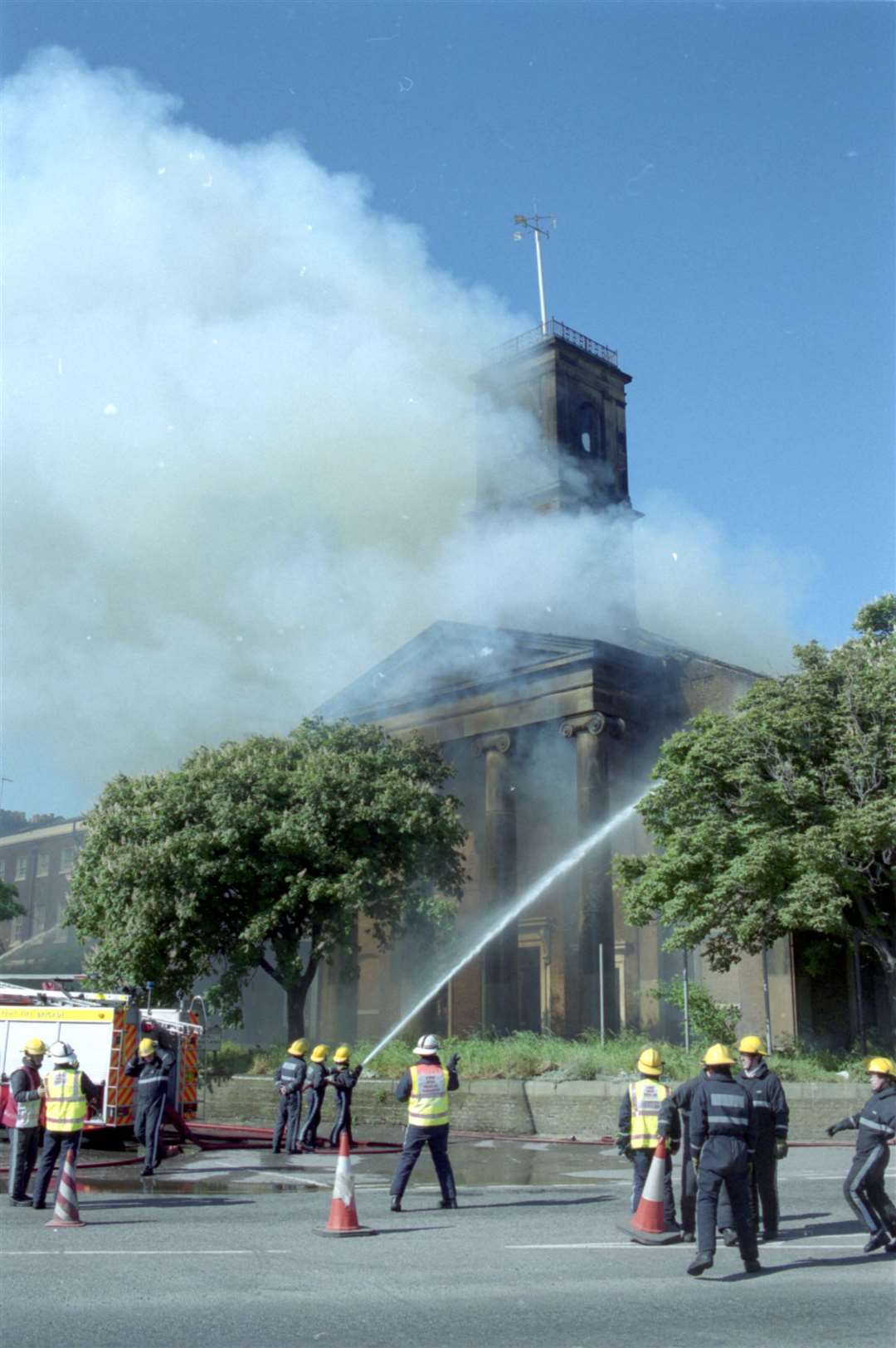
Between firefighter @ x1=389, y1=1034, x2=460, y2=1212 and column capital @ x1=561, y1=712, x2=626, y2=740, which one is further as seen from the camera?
column capital @ x1=561, y1=712, x2=626, y2=740

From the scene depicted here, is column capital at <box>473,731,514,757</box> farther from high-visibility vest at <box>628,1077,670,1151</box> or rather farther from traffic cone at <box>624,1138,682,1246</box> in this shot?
traffic cone at <box>624,1138,682,1246</box>

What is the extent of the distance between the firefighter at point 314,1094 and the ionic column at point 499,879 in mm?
18301

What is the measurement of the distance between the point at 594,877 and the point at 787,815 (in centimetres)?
1234

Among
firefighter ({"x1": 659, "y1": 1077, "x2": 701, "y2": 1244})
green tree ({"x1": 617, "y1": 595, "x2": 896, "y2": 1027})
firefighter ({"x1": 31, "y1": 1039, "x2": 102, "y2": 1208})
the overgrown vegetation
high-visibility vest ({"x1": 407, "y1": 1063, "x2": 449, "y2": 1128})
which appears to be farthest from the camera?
green tree ({"x1": 617, "y1": 595, "x2": 896, "y2": 1027})

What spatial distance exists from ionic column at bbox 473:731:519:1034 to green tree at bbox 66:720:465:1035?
7.06 m

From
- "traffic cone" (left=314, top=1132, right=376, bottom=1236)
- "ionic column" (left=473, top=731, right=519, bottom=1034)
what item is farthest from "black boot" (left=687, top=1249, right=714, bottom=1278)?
"ionic column" (left=473, top=731, right=519, bottom=1034)

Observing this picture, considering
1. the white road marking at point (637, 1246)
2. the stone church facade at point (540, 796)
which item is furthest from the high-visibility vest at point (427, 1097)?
the stone church facade at point (540, 796)

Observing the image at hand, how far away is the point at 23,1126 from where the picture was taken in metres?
13.0

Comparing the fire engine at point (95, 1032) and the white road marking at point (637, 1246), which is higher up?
the fire engine at point (95, 1032)

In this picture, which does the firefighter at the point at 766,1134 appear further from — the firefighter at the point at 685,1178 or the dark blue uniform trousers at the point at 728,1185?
the dark blue uniform trousers at the point at 728,1185

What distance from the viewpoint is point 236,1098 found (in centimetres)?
2625

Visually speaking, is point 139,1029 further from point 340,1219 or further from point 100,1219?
point 340,1219

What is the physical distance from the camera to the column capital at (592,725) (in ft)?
126

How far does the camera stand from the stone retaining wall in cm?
2070
